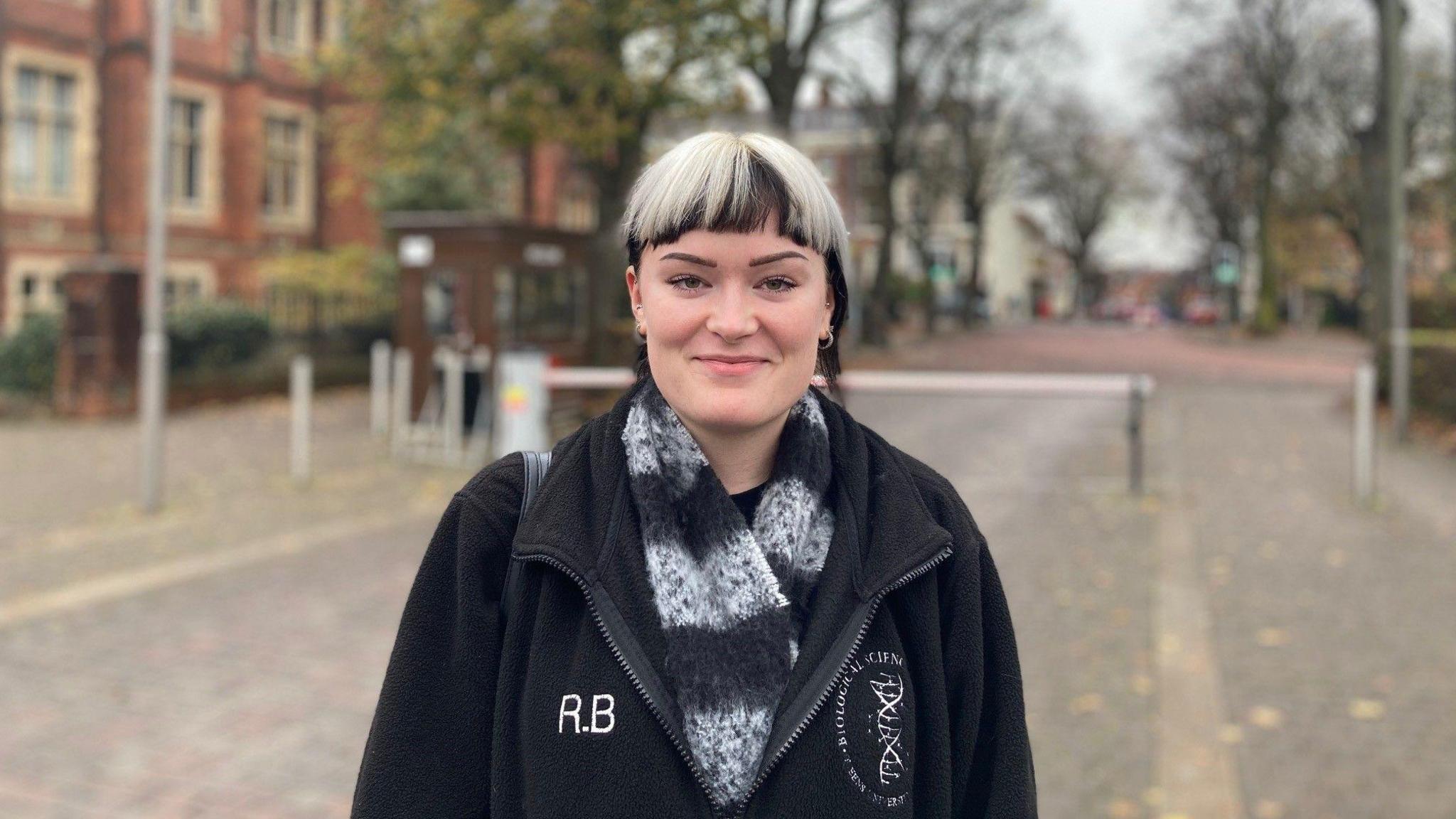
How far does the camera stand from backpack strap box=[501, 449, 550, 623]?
68.1 inches

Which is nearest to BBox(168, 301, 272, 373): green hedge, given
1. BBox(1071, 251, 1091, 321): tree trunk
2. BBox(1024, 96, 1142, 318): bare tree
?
BBox(1024, 96, 1142, 318): bare tree

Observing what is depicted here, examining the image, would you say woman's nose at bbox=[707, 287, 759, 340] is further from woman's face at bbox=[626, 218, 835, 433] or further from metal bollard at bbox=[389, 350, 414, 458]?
metal bollard at bbox=[389, 350, 414, 458]

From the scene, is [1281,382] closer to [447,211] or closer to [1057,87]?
[447,211]

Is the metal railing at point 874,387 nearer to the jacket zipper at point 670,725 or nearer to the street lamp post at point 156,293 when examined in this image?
the street lamp post at point 156,293

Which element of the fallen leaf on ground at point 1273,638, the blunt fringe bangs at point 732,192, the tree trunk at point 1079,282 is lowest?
the fallen leaf on ground at point 1273,638

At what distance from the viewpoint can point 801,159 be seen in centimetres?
175

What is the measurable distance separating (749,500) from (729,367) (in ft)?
0.65

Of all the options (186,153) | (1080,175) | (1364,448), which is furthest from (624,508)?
(1080,175)

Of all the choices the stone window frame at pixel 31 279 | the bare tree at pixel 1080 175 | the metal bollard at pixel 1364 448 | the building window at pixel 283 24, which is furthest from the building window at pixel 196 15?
the bare tree at pixel 1080 175

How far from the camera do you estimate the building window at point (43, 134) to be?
23.3 m

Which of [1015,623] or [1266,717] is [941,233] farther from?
[1266,717]

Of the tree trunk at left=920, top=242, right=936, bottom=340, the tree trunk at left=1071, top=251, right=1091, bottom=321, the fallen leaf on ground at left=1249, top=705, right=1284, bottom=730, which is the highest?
the tree trunk at left=1071, top=251, right=1091, bottom=321

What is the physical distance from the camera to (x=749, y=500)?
1.82 m

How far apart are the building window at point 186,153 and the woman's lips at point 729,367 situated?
26.7m
